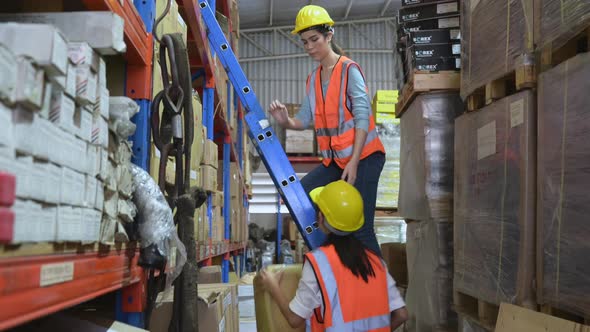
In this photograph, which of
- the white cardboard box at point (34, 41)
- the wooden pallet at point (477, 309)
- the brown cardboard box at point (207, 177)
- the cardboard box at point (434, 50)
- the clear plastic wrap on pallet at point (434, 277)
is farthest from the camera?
the cardboard box at point (434, 50)

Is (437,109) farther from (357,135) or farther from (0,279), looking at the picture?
(0,279)

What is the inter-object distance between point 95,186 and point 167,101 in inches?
30.5

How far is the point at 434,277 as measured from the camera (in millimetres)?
3893

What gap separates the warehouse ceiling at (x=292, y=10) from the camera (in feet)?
45.0

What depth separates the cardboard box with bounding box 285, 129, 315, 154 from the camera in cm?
1302

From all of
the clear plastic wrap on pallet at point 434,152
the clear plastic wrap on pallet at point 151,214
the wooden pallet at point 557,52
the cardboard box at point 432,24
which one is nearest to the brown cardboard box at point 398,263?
the clear plastic wrap on pallet at point 434,152

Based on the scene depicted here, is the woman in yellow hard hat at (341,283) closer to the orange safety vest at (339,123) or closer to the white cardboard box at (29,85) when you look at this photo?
the orange safety vest at (339,123)

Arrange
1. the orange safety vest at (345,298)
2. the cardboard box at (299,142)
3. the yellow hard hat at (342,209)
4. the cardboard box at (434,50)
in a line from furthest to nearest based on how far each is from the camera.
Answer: the cardboard box at (299,142) < the cardboard box at (434,50) < the yellow hard hat at (342,209) < the orange safety vest at (345,298)

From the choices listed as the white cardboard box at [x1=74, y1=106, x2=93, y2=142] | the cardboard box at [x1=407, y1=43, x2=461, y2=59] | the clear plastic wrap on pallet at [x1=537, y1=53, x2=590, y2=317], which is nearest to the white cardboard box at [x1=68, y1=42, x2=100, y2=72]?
the white cardboard box at [x1=74, y1=106, x2=93, y2=142]

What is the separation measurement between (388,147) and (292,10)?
24.4 ft

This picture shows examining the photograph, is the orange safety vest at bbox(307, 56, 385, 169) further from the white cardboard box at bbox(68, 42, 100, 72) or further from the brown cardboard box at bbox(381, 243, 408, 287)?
the white cardboard box at bbox(68, 42, 100, 72)

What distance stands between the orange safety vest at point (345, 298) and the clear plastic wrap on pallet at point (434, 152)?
1.51 m

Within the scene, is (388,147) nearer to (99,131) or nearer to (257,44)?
(99,131)

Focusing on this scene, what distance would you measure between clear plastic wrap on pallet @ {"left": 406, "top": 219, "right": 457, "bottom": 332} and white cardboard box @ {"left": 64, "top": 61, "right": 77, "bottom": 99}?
10.3 feet
